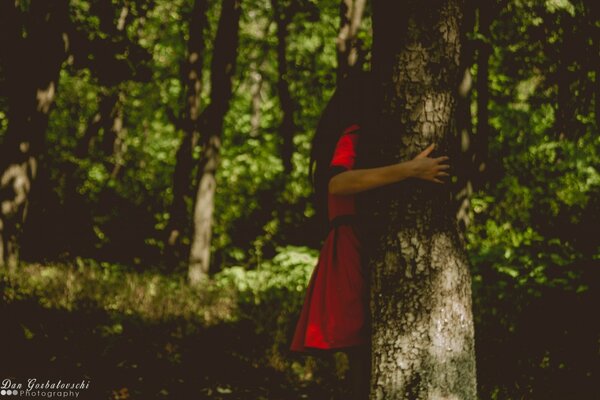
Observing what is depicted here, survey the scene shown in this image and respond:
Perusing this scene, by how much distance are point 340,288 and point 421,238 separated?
588 millimetres

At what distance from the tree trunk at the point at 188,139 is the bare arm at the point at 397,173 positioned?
10590 mm

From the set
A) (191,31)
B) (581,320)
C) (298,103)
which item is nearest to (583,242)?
(581,320)

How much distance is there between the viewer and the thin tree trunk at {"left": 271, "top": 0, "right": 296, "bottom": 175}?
16.3m

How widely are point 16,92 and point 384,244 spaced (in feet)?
25.6

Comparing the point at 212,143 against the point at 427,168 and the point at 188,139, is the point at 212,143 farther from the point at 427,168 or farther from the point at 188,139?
the point at 427,168

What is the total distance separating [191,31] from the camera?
1351 cm

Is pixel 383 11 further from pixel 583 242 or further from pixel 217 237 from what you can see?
pixel 217 237

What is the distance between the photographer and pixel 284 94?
17484mm

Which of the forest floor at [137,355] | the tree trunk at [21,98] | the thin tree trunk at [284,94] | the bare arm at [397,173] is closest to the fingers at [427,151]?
the bare arm at [397,173]

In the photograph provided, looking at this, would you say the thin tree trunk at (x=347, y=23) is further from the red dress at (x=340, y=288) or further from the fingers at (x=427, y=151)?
the fingers at (x=427, y=151)

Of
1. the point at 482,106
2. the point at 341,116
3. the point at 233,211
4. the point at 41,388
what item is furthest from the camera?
the point at 233,211

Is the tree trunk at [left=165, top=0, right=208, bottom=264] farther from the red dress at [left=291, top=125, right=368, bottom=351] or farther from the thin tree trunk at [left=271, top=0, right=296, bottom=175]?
the red dress at [left=291, top=125, right=368, bottom=351]

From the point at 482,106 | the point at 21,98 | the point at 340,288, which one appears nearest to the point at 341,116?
the point at 340,288

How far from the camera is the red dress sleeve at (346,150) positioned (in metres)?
3.19
